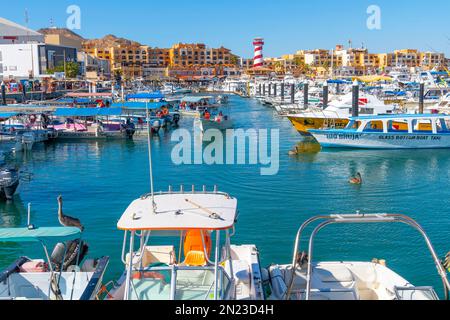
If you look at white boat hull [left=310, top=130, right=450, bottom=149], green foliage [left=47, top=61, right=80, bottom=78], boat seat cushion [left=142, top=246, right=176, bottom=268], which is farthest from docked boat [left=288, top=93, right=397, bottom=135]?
green foliage [left=47, top=61, right=80, bottom=78]

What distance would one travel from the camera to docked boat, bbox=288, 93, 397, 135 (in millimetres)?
32562

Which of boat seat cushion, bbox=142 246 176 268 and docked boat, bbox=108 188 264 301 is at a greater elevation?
docked boat, bbox=108 188 264 301

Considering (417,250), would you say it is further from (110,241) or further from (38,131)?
(38,131)

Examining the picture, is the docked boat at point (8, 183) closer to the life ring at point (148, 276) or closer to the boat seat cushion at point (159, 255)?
the boat seat cushion at point (159, 255)

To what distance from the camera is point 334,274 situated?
8602 mm

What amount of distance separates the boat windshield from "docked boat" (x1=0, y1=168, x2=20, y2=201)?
39.4 feet

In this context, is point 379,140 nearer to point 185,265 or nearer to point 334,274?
point 334,274

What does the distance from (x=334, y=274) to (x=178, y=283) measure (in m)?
3.07

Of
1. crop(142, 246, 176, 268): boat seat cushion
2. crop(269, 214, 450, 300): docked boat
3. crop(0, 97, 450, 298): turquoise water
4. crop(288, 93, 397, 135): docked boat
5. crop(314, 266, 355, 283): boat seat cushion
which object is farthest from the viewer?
crop(288, 93, 397, 135): docked boat

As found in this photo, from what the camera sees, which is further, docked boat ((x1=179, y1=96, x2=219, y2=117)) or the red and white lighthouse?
the red and white lighthouse

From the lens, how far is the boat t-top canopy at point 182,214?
675 centimetres

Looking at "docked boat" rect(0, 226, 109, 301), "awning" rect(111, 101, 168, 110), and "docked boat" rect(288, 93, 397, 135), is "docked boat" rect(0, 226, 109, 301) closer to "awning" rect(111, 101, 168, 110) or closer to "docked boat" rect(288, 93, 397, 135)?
"docked boat" rect(288, 93, 397, 135)

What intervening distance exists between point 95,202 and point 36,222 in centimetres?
247

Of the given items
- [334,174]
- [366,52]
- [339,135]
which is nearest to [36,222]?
[334,174]
